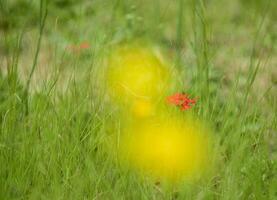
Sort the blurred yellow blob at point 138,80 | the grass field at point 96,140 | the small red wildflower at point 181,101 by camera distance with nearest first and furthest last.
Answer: the grass field at point 96,140
the small red wildflower at point 181,101
the blurred yellow blob at point 138,80

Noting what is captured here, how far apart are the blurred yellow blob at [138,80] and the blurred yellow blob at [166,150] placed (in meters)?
0.13

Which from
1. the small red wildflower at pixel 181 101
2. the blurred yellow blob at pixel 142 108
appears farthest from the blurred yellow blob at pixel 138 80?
the small red wildflower at pixel 181 101

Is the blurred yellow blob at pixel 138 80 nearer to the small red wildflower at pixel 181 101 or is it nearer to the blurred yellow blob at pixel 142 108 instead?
the blurred yellow blob at pixel 142 108

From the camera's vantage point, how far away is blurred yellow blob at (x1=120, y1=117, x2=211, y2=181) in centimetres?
220

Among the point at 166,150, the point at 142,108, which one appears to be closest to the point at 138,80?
the point at 142,108

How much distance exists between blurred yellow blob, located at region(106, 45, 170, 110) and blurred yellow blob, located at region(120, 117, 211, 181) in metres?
0.13

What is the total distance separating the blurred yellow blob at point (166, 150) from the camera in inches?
86.6

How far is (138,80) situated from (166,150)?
0.42 m

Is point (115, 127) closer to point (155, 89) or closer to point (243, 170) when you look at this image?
point (155, 89)

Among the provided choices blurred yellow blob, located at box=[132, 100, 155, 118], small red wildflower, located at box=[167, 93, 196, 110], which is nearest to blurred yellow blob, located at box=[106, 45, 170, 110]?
blurred yellow blob, located at box=[132, 100, 155, 118]

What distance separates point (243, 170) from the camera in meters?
2.26

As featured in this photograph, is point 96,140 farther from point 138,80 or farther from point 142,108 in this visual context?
point 138,80

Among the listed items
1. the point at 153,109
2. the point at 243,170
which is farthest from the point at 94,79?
the point at 243,170

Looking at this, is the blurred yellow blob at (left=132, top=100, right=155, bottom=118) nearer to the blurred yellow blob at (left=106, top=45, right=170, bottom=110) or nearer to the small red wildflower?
the blurred yellow blob at (left=106, top=45, right=170, bottom=110)
